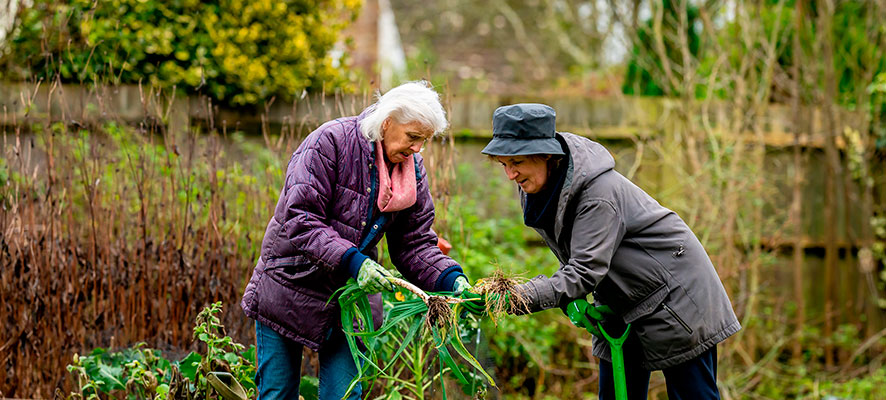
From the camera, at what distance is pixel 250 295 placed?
9.45 ft

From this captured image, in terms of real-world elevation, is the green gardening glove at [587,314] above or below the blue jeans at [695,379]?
above

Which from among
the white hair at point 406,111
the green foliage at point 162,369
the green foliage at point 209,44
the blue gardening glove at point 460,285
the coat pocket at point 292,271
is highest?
the green foliage at point 209,44

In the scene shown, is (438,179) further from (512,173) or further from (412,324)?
(512,173)

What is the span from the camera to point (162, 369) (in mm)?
3572

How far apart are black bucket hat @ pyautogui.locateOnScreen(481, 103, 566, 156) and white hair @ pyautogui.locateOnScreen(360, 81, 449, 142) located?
0.79ft

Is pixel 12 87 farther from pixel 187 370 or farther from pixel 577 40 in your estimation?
pixel 577 40

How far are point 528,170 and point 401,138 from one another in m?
0.44

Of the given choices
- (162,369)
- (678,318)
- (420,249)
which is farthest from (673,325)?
(162,369)

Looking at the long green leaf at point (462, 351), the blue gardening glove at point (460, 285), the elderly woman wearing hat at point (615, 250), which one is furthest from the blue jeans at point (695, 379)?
the blue gardening glove at point (460, 285)

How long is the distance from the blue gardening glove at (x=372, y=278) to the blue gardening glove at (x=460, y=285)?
9.6 inches

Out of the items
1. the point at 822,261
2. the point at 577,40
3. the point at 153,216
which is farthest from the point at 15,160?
the point at 577,40

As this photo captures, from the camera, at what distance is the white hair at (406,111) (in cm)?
277

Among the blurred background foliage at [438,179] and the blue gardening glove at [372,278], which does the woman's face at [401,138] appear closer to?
the blue gardening glove at [372,278]

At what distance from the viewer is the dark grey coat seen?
2.64 meters
